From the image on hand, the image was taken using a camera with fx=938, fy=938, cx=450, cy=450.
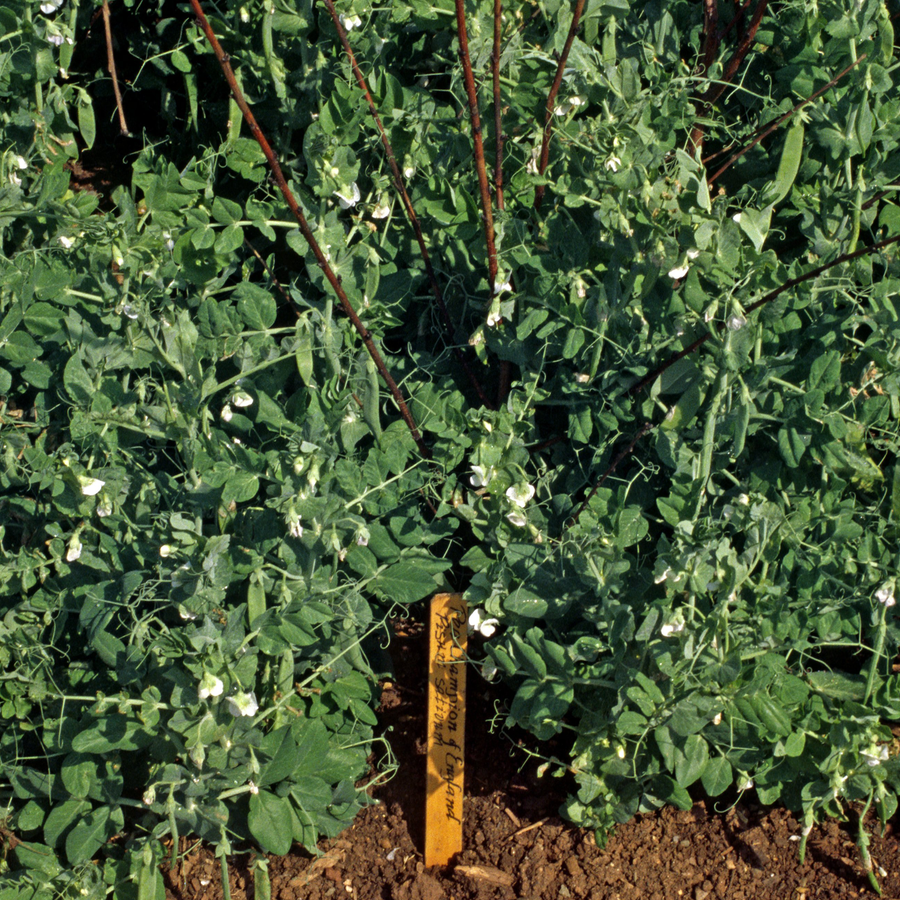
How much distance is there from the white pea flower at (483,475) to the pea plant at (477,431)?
0.06ft

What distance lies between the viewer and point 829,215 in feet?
5.91

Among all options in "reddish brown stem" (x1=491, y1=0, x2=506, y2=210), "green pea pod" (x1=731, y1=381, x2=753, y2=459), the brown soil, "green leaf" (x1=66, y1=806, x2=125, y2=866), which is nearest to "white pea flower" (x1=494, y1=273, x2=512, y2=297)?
"reddish brown stem" (x1=491, y1=0, x2=506, y2=210)

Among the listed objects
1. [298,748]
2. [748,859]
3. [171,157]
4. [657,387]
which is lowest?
[748,859]

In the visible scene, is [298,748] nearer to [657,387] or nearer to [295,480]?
[295,480]

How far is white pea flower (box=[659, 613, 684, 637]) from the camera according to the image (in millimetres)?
1502

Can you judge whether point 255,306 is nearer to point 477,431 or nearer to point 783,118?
point 477,431

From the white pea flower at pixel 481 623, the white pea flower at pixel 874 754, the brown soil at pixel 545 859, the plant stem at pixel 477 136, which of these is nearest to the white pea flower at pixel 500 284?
the plant stem at pixel 477 136

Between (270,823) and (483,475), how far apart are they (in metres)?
0.71

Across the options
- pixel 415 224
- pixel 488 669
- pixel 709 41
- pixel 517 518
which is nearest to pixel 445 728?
pixel 488 669

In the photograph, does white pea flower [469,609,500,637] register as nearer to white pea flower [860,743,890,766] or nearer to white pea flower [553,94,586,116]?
white pea flower [860,743,890,766]

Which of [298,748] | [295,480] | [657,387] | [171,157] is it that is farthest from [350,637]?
[171,157]

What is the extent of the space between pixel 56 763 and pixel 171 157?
58.6 inches

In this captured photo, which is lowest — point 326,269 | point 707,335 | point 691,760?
point 691,760

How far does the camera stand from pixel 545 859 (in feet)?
5.82
